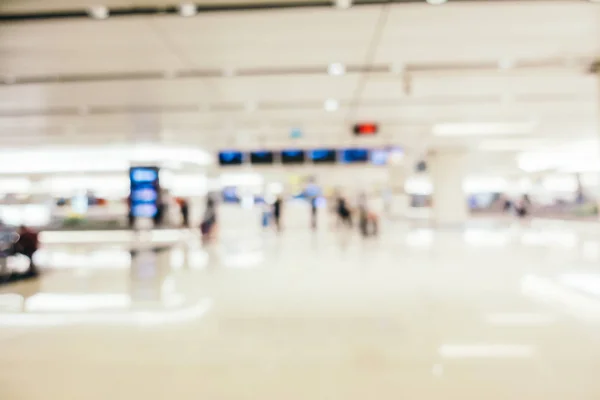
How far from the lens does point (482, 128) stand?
46.4 feet

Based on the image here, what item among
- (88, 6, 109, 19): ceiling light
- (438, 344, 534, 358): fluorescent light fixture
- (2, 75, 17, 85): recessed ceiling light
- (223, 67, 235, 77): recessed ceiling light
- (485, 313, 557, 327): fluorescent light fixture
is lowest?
(485, 313, 557, 327): fluorescent light fixture

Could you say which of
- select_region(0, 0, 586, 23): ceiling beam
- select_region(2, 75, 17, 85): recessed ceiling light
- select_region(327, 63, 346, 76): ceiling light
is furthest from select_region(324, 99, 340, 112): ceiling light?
select_region(2, 75, 17, 85): recessed ceiling light

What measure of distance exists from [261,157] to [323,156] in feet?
7.35

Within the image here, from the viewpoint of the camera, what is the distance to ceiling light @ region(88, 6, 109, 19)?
507 centimetres

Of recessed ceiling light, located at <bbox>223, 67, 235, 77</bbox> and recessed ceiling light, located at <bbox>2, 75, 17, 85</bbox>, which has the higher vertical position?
recessed ceiling light, located at <bbox>2, 75, 17, 85</bbox>

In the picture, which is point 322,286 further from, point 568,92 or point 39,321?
point 568,92

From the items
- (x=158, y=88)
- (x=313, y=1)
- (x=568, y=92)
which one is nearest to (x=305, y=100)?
(x=158, y=88)

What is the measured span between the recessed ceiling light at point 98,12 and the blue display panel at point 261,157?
396 inches

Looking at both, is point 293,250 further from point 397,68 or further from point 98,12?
point 98,12

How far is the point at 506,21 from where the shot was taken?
5582 millimetres

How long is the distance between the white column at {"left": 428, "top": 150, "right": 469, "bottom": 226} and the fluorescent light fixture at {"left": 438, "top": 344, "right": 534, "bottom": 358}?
18.3 meters

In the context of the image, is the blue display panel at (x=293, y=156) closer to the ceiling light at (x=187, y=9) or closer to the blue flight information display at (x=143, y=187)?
the blue flight information display at (x=143, y=187)

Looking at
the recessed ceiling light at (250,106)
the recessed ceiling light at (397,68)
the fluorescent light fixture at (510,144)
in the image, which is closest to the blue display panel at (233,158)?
the recessed ceiling light at (250,106)

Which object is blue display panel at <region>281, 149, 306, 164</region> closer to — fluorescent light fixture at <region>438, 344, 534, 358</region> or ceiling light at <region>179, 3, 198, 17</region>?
ceiling light at <region>179, 3, 198, 17</region>
